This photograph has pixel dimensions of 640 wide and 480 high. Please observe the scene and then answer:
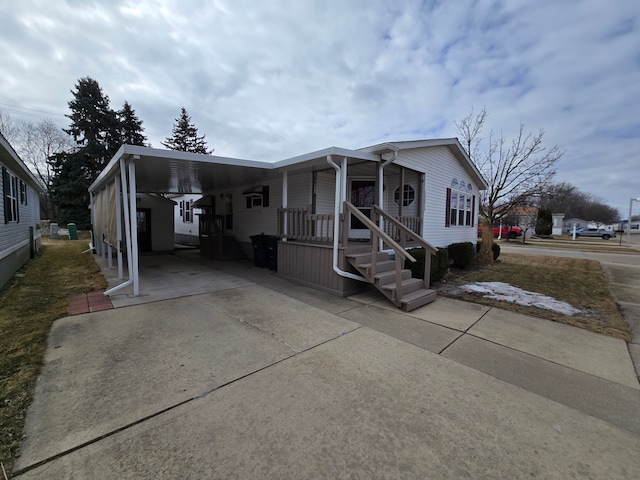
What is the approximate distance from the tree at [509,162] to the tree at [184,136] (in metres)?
30.1

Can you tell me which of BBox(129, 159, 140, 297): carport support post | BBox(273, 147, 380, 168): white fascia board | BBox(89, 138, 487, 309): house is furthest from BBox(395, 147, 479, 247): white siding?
BBox(129, 159, 140, 297): carport support post

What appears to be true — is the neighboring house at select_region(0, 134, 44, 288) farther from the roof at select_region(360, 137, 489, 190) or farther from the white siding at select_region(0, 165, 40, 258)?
the roof at select_region(360, 137, 489, 190)

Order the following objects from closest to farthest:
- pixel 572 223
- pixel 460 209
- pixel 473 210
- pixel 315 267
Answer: pixel 315 267, pixel 460 209, pixel 473 210, pixel 572 223

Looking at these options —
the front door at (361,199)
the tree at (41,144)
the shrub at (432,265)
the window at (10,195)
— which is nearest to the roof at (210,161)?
the front door at (361,199)

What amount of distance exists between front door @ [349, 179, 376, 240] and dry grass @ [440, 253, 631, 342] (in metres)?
2.89

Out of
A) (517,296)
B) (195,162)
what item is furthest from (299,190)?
(517,296)

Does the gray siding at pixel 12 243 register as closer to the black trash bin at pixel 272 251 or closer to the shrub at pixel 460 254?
the black trash bin at pixel 272 251

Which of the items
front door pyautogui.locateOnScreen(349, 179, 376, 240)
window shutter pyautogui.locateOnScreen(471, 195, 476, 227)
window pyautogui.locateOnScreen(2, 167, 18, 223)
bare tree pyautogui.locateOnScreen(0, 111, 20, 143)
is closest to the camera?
window pyautogui.locateOnScreen(2, 167, 18, 223)

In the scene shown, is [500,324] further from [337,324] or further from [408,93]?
[408,93]

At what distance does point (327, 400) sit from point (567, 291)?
746 centimetres

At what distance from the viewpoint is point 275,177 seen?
355 inches

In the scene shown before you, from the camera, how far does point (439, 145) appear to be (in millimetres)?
8547

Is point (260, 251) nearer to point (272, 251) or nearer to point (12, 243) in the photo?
point (272, 251)

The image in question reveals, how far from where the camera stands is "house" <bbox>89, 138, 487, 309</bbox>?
5652mm
